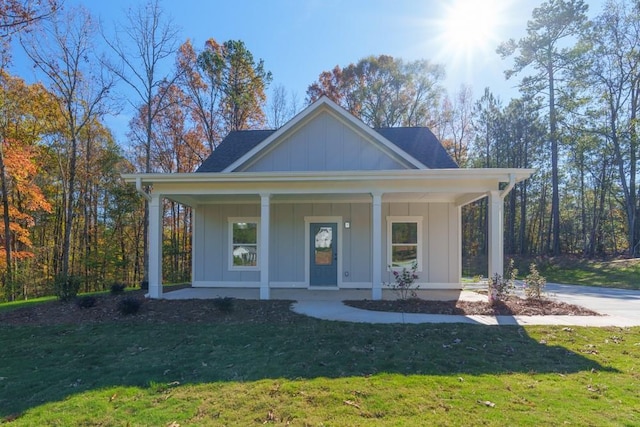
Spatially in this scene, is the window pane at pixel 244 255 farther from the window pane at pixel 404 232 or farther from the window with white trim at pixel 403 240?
the window pane at pixel 404 232

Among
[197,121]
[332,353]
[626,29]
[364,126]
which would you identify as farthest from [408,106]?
[332,353]

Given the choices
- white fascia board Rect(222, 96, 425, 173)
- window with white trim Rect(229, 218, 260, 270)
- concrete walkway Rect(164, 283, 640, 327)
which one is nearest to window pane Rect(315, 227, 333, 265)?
concrete walkway Rect(164, 283, 640, 327)

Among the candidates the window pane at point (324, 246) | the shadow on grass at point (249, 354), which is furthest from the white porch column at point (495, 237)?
the window pane at point (324, 246)

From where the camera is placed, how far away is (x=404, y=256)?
10.7m

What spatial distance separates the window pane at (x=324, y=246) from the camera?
10.8 meters

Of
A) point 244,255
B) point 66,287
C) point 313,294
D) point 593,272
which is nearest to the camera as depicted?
point 66,287

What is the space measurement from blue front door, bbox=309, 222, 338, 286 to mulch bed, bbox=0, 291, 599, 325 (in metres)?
2.51

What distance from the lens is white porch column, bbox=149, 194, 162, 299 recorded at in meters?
8.67

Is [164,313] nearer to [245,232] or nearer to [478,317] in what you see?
[245,232]

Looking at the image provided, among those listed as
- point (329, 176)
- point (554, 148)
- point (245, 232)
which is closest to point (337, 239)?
point (245, 232)

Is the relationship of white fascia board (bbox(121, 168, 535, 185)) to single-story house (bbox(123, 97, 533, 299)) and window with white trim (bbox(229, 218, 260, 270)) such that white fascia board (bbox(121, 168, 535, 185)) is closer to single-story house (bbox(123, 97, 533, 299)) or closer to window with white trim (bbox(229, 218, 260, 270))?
single-story house (bbox(123, 97, 533, 299))

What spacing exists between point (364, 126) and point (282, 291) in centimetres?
518

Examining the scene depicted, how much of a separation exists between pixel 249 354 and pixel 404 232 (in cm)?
698

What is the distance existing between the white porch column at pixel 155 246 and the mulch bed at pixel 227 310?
434 millimetres
